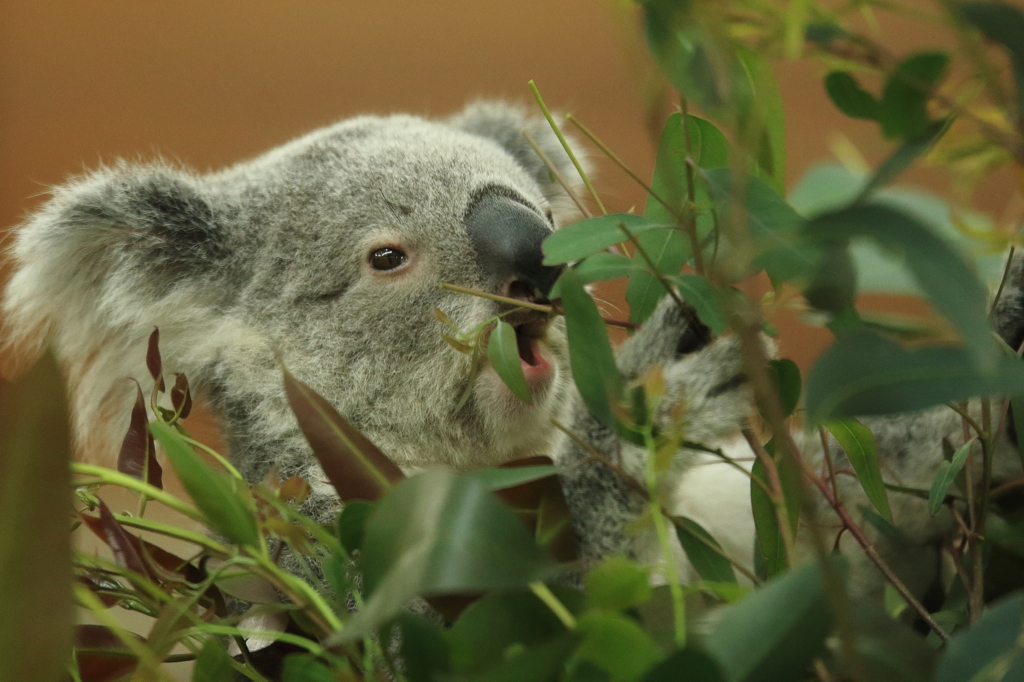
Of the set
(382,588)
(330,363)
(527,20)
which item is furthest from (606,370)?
(527,20)

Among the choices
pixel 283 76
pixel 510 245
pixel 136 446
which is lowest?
pixel 136 446

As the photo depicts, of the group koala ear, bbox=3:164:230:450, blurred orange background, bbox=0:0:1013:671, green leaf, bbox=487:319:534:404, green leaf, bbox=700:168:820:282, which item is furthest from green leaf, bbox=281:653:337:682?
blurred orange background, bbox=0:0:1013:671

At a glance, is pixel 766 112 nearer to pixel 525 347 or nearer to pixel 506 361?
pixel 506 361

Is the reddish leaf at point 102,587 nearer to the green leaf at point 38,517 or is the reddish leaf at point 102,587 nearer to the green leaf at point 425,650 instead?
the green leaf at point 38,517

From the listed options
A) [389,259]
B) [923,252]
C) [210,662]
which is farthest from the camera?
[389,259]

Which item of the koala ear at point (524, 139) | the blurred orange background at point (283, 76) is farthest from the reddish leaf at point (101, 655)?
the blurred orange background at point (283, 76)

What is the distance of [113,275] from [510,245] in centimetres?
66

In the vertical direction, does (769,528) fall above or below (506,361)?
below

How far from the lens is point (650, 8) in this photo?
0.49 metres

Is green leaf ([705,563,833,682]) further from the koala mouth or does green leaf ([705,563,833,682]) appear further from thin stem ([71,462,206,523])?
the koala mouth

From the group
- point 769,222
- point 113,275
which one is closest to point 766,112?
point 769,222

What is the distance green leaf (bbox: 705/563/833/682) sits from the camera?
424mm

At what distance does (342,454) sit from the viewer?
0.68m

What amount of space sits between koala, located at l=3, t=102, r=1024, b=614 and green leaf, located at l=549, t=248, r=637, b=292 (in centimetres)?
38
